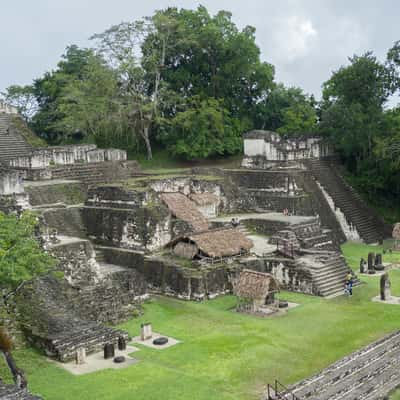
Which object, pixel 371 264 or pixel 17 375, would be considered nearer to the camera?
pixel 17 375

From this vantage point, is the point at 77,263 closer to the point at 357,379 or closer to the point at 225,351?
the point at 225,351

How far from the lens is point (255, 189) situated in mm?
23859

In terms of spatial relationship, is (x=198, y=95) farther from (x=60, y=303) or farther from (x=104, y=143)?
(x=60, y=303)

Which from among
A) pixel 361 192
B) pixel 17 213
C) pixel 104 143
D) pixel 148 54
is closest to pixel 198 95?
pixel 148 54

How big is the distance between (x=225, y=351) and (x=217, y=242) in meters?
5.31

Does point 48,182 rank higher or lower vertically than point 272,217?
higher

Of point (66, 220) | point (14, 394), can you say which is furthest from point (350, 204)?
point (14, 394)

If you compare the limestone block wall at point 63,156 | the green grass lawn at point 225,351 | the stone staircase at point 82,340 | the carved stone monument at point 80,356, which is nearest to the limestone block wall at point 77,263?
the green grass lawn at point 225,351

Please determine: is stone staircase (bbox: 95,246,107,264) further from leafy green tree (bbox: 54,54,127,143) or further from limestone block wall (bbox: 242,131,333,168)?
leafy green tree (bbox: 54,54,127,143)

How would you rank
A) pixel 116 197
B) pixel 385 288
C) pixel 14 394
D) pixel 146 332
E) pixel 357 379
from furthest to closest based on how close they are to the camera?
1. pixel 116 197
2. pixel 385 288
3. pixel 146 332
4. pixel 357 379
5. pixel 14 394

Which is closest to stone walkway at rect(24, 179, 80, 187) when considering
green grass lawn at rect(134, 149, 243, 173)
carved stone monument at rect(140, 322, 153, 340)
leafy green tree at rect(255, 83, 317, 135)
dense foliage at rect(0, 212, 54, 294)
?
green grass lawn at rect(134, 149, 243, 173)

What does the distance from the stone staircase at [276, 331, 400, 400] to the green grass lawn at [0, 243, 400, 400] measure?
0.54m

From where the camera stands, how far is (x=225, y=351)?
1209 centimetres

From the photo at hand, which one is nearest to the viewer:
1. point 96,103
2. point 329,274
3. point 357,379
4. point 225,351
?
point 357,379
